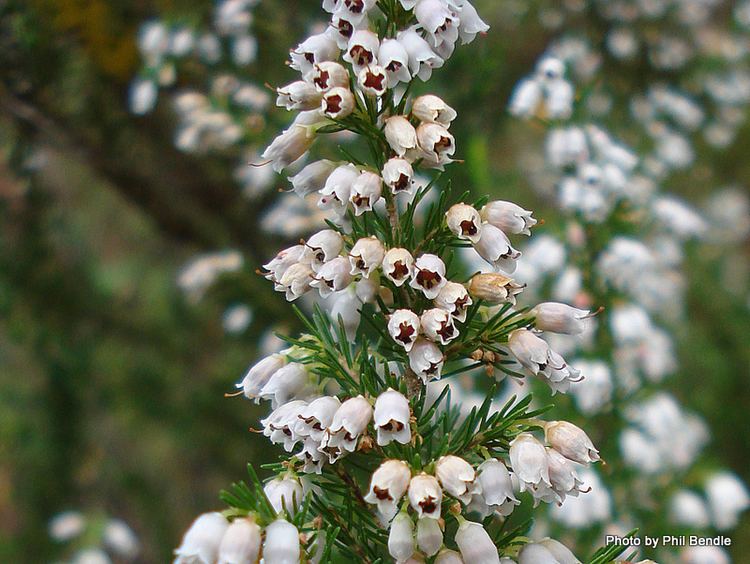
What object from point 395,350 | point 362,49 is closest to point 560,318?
point 395,350

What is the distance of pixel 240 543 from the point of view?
77 centimetres

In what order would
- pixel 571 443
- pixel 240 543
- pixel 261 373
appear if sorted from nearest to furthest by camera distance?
pixel 240 543 → pixel 571 443 → pixel 261 373

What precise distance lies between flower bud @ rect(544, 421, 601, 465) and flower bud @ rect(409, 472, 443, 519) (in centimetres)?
17

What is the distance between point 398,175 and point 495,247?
0.50ft

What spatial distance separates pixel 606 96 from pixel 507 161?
1.89 m

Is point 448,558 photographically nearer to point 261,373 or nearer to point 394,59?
point 261,373

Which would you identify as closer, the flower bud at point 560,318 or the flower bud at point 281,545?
the flower bud at point 281,545

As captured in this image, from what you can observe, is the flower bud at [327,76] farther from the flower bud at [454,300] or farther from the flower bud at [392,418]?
the flower bud at [392,418]

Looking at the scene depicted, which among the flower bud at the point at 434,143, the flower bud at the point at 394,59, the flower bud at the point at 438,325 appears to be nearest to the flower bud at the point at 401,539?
the flower bud at the point at 438,325

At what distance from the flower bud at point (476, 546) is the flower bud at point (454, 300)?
9.7 inches

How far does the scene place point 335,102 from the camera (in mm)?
904

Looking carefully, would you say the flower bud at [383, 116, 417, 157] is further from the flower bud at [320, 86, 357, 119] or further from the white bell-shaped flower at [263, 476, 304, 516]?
the white bell-shaped flower at [263, 476, 304, 516]

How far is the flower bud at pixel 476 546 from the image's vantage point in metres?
0.81

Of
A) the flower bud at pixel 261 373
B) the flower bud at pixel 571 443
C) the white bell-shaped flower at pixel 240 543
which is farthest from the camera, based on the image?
the flower bud at pixel 261 373
